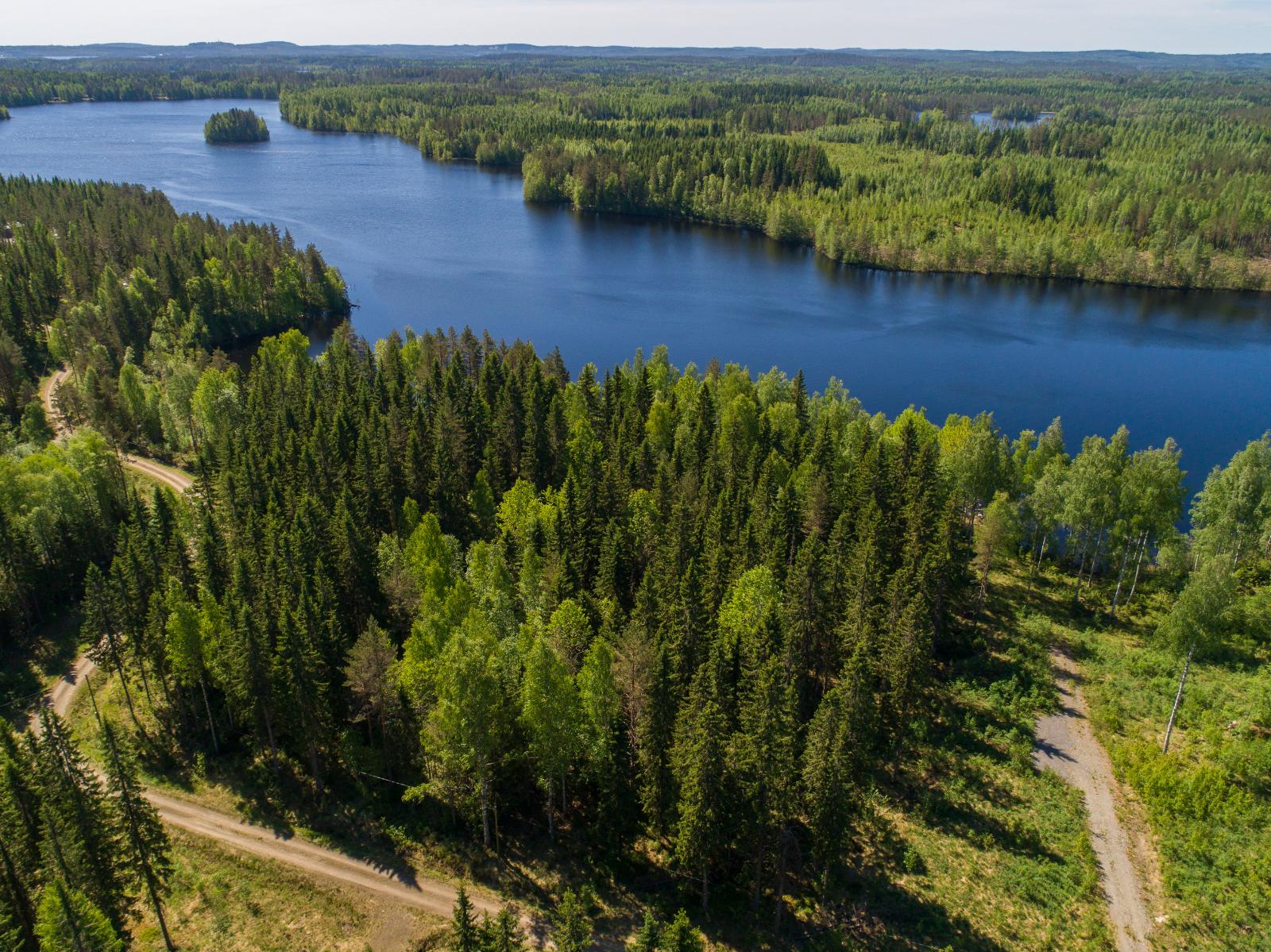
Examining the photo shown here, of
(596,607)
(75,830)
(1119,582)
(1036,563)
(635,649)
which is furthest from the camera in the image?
(1036,563)

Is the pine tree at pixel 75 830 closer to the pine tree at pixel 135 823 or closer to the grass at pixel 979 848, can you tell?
the pine tree at pixel 135 823

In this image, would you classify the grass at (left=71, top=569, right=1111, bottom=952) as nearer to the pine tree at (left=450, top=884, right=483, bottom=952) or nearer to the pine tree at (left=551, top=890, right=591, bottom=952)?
the pine tree at (left=551, top=890, right=591, bottom=952)

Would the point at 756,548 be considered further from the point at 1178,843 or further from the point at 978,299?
the point at 978,299

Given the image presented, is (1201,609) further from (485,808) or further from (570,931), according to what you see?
(485,808)

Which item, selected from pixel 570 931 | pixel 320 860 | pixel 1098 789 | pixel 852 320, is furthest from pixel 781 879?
pixel 852 320

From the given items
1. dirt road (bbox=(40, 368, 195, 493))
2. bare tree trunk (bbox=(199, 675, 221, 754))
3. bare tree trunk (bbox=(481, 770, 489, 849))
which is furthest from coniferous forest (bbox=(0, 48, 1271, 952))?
dirt road (bbox=(40, 368, 195, 493))

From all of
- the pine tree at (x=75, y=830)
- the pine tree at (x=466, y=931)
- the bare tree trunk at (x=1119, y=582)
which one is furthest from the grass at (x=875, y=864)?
the bare tree trunk at (x=1119, y=582)

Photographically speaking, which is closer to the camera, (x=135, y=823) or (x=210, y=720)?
(x=135, y=823)
